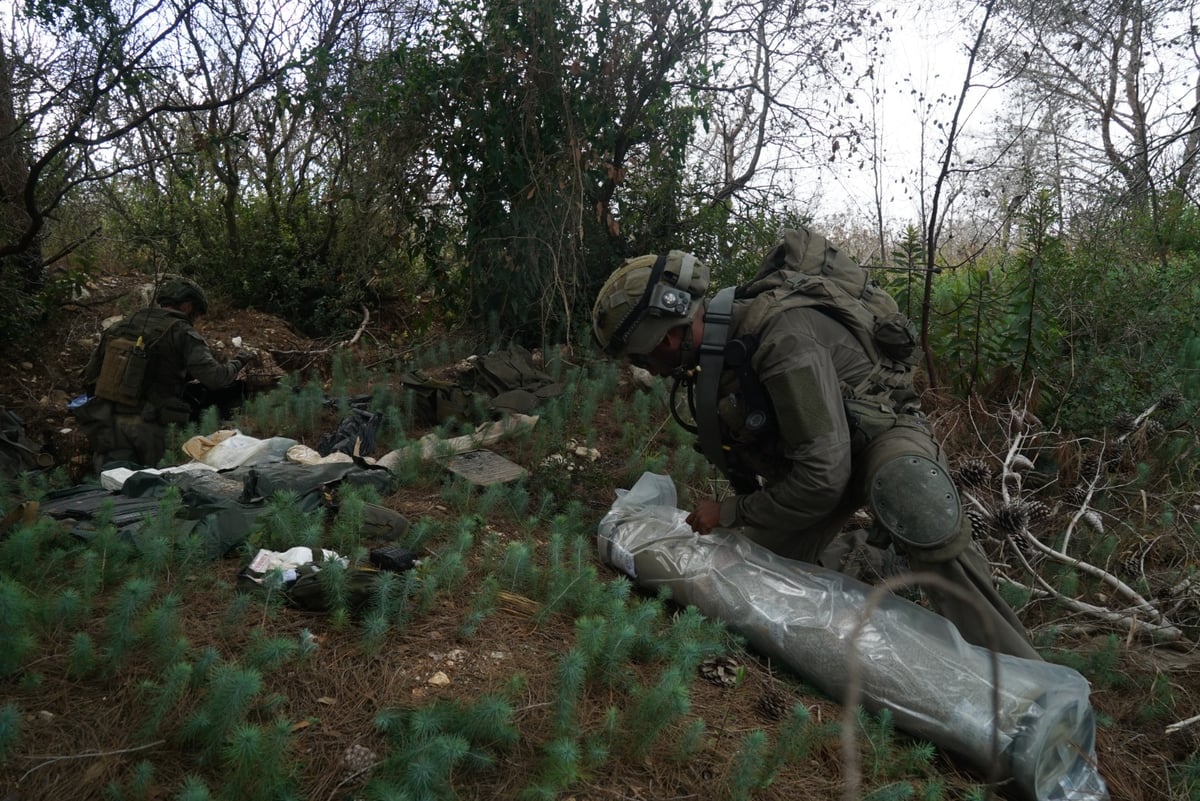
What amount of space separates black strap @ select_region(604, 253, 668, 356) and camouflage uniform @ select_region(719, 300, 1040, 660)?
1.13 ft

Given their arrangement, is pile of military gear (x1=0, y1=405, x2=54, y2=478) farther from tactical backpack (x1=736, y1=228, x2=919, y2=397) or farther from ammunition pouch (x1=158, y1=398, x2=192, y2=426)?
tactical backpack (x1=736, y1=228, x2=919, y2=397)

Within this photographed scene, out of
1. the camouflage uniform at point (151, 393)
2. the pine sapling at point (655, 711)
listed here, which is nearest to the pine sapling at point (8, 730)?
the pine sapling at point (655, 711)

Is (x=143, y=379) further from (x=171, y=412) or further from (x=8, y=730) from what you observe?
(x=8, y=730)

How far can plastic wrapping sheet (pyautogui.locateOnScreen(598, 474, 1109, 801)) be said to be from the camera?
7.97 ft

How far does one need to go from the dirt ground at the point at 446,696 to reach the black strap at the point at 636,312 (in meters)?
1.07

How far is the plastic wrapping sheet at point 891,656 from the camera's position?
2430 millimetres

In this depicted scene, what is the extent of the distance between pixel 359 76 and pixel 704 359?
6.43 metres

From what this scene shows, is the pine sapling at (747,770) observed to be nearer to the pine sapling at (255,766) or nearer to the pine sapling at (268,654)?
the pine sapling at (255,766)

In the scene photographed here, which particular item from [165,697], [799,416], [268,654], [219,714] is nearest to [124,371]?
[268,654]

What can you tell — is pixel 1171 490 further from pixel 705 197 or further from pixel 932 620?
pixel 705 197

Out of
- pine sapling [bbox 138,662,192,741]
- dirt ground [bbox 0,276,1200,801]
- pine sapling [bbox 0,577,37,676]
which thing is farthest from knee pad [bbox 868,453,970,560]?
pine sapling [bbox 0,577,37,676]

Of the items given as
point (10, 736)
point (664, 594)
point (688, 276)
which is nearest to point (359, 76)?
point (688, 276)

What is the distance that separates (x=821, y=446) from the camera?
9.56 feet

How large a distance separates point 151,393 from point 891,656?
5.64m
